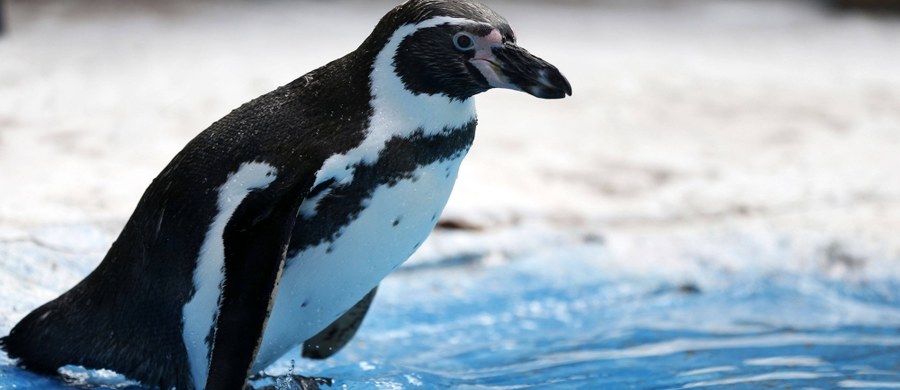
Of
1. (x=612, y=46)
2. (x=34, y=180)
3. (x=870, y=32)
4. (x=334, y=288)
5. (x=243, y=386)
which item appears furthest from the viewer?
(x=870, y=32)

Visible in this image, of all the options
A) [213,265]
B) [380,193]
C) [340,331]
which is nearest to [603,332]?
[340,331]

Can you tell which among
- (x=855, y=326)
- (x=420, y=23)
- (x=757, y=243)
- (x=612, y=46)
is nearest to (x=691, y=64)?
(x=612, y=46)

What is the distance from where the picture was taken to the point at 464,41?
1966mm

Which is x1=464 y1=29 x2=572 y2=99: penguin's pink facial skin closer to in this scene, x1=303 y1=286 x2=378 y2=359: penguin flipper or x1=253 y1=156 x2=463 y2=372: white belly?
x1=253 y1=156 x2=463 y2=372: white belly

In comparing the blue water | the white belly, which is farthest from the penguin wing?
the blue water

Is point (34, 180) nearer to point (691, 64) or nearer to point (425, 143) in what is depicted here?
point (425, 143)

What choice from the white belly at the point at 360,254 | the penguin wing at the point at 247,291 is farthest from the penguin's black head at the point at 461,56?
the penguin wing at the point at 247,291

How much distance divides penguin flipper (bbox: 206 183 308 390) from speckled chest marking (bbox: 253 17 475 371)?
3.4 inches

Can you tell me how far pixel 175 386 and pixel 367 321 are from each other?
95cm

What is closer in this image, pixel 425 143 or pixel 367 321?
pixel 425 143

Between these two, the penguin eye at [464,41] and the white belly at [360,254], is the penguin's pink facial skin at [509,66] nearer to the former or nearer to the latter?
the penguin eye at [464,41]

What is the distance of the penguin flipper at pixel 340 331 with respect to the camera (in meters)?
2.44

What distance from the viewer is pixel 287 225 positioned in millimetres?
1877

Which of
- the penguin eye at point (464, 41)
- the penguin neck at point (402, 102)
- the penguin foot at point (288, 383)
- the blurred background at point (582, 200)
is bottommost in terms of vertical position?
the penguin foot at point (288, 383)
